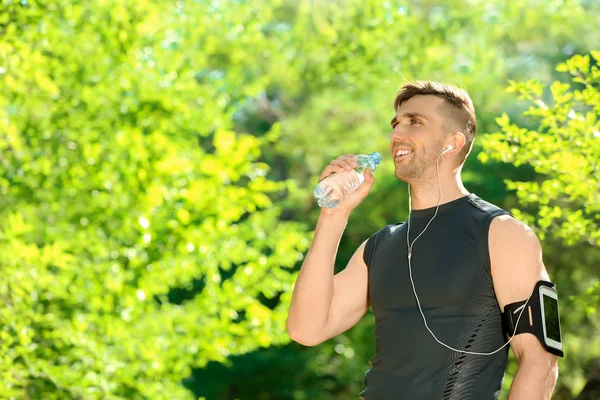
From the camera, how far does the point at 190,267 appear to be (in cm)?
625

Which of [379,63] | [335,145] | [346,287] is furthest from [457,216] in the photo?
[335,145]

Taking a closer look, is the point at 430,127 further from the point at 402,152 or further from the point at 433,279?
the point at 433,279

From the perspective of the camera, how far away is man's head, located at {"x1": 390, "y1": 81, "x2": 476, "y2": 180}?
2.34 metres

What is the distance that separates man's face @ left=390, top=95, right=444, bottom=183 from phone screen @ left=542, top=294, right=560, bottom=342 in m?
0.48

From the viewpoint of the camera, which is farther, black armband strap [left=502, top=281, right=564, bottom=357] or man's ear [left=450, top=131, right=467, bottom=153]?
man's ear [left=450, top=131, right=467, bottom=153]

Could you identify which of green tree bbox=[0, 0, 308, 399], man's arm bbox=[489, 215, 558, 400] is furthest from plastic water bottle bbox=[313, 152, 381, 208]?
green tree bbox=[0, 0, 308, 399]

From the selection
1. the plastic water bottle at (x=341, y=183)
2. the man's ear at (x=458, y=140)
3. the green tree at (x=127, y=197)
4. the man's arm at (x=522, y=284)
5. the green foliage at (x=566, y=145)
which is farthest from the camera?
the green tree at (x=127, y=197)

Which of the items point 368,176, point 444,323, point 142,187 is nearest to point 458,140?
Result: point 368,176

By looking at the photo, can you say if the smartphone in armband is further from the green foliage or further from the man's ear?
the green foliage

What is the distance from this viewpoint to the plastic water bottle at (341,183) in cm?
225

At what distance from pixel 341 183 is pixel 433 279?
36 centimetres

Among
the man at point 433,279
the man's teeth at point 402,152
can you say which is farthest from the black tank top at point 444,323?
the man's teeth at point 402,152

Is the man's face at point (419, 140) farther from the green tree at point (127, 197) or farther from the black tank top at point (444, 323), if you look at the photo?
the green tree at point (127, 197)

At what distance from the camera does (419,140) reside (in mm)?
2338
